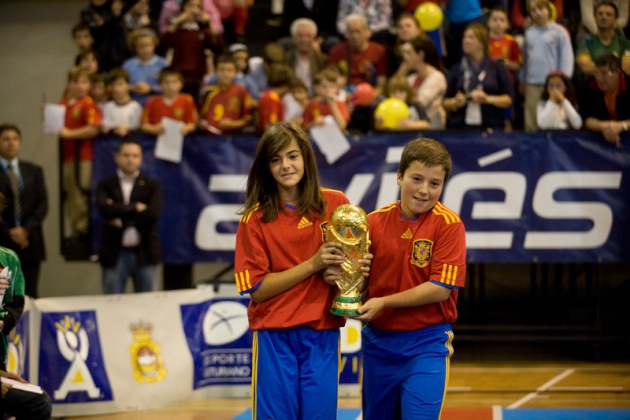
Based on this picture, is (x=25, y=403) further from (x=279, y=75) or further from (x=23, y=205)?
(x=279, y=75)

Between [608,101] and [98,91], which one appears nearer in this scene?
[608,101]

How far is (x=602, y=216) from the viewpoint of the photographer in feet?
31.1

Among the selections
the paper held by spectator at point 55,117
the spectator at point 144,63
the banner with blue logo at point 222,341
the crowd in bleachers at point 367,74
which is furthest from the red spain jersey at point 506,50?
the paper held by spectator at point 55,117

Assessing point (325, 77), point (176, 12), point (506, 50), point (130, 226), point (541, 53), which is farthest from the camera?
point (176, 12)

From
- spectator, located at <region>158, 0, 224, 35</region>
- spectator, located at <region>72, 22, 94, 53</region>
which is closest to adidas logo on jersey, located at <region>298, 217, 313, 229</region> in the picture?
spectator, located at <region>158, 0, 224, 35</region>

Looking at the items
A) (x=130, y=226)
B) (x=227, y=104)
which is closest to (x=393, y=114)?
(x=227, y=104)

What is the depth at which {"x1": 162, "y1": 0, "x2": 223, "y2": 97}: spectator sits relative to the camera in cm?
1182

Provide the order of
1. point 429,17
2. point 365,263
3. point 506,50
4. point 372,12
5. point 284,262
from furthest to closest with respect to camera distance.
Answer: point 372,12
point 429,17
point 506,50
point 284,262
point 365,263

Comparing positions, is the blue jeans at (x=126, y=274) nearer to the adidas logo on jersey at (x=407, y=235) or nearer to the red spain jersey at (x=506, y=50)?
the red spain jersey at (x=506, y=50)

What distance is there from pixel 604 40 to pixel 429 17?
222cm

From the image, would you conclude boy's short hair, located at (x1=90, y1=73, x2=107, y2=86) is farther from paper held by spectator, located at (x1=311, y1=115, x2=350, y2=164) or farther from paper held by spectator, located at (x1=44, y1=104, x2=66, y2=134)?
paper held by spectator, located at (x1=311, y1=115, x2=350, y2=164)

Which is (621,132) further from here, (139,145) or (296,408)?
(296,408)

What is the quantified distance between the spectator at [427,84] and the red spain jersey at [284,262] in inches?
233

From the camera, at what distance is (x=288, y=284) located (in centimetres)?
433
